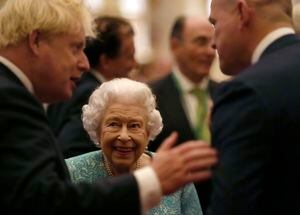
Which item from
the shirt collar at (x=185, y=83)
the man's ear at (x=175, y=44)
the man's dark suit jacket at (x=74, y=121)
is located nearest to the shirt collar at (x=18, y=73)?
the man's dark suit jacket at (x=74, y=121)

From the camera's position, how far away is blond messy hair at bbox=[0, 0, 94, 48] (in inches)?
112

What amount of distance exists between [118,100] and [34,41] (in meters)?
1.03

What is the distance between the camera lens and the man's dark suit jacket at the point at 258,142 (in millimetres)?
2443

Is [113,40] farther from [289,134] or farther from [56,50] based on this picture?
[289,134]

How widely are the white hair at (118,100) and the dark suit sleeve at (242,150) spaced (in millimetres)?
1343

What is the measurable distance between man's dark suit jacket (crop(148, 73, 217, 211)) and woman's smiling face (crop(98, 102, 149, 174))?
1275mm

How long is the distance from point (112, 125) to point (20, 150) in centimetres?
132

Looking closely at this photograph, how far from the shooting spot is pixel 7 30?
9.42ft

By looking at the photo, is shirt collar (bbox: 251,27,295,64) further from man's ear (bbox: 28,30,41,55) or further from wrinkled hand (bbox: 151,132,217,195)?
man's ear (bbox: 28,30,41,55)

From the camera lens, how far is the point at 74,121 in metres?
4.43

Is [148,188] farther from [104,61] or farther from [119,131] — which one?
[104,61]

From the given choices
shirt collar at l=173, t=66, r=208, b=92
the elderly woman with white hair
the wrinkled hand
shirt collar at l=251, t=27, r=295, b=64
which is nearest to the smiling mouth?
the elderly woman with white hair

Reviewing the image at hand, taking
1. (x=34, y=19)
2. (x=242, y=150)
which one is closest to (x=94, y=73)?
(x=34, y=19)

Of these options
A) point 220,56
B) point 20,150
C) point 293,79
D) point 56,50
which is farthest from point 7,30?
point 293,79
